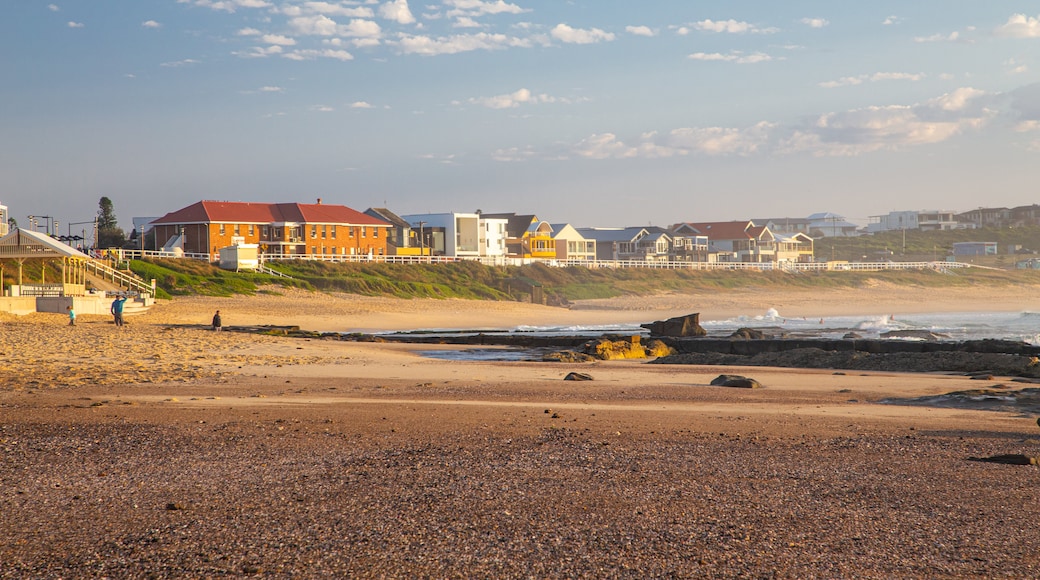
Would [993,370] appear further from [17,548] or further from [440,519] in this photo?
[17,548]

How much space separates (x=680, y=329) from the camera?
36.8 metres

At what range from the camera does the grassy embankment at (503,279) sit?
6053 cm

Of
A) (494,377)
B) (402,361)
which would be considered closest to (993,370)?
(494,377)

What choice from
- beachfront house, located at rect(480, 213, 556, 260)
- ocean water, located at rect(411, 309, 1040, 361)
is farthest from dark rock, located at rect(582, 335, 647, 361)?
beachfront house, located at rect(480, 213, 556, 260)

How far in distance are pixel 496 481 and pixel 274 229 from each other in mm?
77480

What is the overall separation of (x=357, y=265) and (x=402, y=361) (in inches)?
2120

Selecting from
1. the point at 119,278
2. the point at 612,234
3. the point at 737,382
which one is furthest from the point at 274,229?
the point at 737,382

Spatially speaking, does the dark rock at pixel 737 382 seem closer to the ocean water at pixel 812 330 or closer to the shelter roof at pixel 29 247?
the ocean water at pixel 812 330

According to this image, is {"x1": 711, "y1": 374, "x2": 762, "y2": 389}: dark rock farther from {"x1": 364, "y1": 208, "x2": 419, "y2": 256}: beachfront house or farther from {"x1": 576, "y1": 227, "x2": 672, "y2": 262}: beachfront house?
{"x1": 576, "y1": 227, "x2": 672, "y2": 262}: beachfront house

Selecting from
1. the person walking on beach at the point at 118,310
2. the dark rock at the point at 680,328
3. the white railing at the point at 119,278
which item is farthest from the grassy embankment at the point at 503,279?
the dark rock at the point at 680,328

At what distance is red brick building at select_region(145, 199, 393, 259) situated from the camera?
77375 millimetres

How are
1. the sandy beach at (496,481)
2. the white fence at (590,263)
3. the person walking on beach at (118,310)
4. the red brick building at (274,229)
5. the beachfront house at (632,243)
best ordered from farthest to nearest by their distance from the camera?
the beachfront house at (632,243) < the red brick building at (274,229) < the white fence at (590,263) < the person walking on beach at (118,310) < the sandy beach at (496,481)

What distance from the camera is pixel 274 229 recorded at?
82.4 meters

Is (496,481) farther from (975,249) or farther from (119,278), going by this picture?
(975,249)
